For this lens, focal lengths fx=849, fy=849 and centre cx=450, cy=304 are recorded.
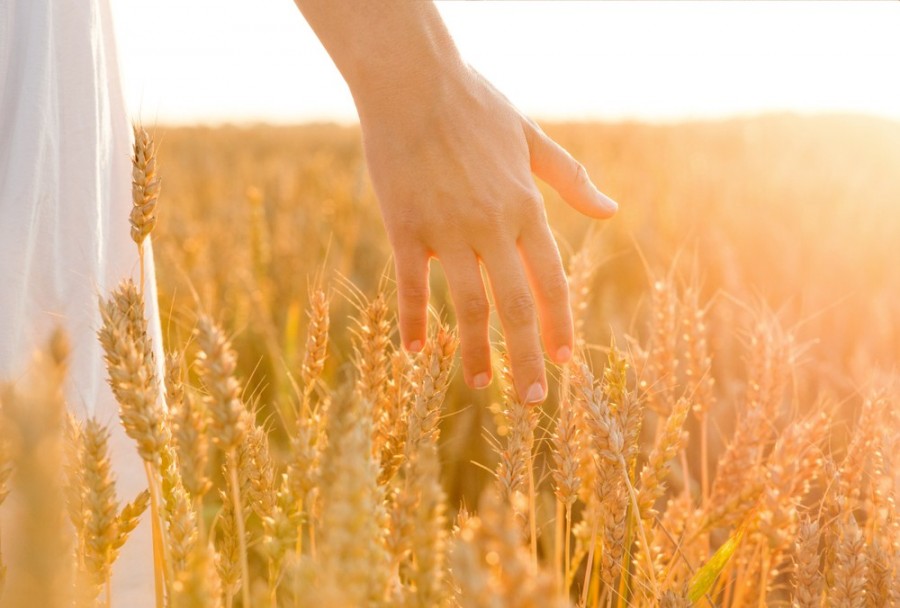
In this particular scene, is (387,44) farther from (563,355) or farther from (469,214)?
(563,355)

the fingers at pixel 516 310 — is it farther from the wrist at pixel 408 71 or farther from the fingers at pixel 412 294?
the wrist at pixel 408 71

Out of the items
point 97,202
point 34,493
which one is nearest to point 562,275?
point 97,202

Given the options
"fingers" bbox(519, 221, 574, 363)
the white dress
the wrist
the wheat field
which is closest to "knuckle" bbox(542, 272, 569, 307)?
"fingers" bbox(519, 221, 574, 363)

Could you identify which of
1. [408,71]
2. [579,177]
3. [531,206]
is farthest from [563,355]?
[408,71]

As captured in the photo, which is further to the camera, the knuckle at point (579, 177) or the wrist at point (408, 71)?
the knuckle at point (579, 177)

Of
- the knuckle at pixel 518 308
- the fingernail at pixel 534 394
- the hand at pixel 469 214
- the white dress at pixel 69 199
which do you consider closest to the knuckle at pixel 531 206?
the hand at pixel 469 214

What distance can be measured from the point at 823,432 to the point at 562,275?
518mm

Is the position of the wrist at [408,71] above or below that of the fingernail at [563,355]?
above

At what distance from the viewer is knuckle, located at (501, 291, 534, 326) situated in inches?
46.9

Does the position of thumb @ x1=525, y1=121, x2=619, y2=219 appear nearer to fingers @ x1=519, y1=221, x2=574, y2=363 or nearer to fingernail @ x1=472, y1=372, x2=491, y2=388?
fingers @ x1=519, y1=221, x2=574, y2=363

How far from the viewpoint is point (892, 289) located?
3.62 metres

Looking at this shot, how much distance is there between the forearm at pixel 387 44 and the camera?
1.11 metres

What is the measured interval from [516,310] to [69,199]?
27.7 inches

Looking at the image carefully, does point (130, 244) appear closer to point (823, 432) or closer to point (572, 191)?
point (572, 191)
